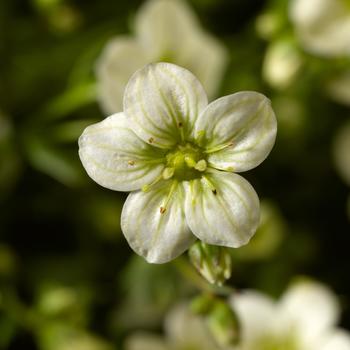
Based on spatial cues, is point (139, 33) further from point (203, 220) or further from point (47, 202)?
point (203, 220)

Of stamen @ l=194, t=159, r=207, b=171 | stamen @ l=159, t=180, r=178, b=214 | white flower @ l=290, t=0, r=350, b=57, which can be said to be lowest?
white flower @ l=290, t=0, r=350, b=57

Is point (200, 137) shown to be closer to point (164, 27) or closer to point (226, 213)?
point (226, 213)

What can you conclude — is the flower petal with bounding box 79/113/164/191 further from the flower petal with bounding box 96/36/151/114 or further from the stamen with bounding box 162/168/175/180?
the flower petal with bounding box 96/36/151/114

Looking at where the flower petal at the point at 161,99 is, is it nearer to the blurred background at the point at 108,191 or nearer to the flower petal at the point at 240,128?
the flower petal at the point at 240,128

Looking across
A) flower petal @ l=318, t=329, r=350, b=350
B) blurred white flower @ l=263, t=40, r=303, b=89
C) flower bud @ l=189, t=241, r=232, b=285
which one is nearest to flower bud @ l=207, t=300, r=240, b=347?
flower bud @ l=189, t=241, r=232, b=285

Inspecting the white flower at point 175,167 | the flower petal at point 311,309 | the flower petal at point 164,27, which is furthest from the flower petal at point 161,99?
the flower petal at point 311,309

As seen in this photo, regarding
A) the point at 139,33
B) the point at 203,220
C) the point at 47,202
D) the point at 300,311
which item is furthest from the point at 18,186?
the point at 203,220
